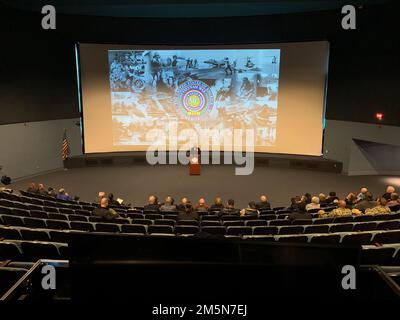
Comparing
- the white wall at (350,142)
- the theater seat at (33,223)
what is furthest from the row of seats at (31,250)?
the white wall at (350,142)

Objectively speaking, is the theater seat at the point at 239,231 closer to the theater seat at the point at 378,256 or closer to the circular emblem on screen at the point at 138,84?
the theater seat at the point at 378,256

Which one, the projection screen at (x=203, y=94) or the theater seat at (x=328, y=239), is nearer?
the theater seat at (x=328, y=239)

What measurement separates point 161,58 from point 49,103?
5.27 m

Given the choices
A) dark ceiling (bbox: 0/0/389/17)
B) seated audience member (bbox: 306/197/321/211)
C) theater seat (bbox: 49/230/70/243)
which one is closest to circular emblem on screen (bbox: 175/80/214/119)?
dark ceiling (bbox: 0/0/389/17)

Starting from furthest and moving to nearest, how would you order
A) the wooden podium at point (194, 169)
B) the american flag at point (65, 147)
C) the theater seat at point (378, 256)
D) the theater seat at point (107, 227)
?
the american flag at point (65, 147) < the wooden podium at point (194, 169) < the theater seat at point (107, 227) < the theater seat at point (378, 256)

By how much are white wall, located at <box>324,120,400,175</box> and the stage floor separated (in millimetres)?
517

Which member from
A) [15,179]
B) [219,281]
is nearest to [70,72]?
[15,179]

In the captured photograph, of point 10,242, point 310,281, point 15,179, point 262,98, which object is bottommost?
point 15,179

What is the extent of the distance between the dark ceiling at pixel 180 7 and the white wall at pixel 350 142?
4.75 metres

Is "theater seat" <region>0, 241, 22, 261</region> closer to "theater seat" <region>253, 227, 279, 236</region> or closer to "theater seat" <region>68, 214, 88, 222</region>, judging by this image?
"theater seat" <region>68, 214, 88, 222</region>

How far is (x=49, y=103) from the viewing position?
15336 mm

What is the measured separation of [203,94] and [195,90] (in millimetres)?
411

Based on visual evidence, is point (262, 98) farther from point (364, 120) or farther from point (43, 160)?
point (43, 160)

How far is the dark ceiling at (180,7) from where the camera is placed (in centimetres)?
1398
